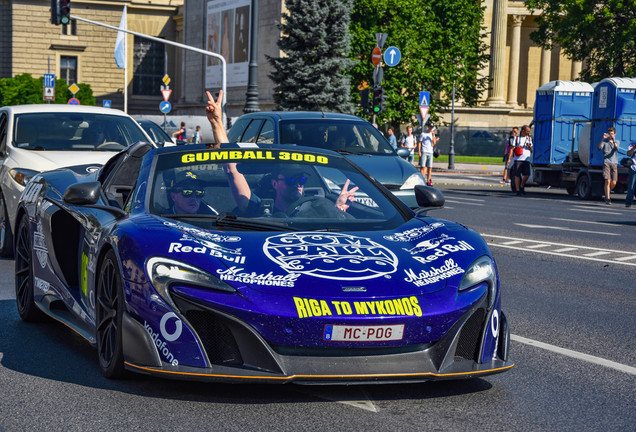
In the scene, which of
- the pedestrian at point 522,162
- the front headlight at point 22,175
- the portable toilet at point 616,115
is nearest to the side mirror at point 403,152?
the front headlight at point 22,175

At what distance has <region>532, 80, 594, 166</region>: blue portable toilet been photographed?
109ft

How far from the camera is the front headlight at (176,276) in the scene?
5078 mm

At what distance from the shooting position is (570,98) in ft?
110

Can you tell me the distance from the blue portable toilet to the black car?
56.0 feet

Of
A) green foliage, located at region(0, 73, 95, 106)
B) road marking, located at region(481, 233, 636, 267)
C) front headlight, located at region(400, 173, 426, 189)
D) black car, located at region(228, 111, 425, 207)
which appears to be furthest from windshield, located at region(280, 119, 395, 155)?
green foliage, located at region(0, 73, 95, 106)

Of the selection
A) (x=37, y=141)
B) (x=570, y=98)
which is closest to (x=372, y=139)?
(x=37, y=141)

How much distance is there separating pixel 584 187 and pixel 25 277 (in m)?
24.5

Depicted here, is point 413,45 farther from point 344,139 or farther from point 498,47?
point 344,139

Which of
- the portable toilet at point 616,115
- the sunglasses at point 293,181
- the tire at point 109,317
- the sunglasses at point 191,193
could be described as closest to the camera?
the tire at point 109,317

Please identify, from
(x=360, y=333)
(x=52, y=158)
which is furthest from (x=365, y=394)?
(x=52, y=158)

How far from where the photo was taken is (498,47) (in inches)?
3076

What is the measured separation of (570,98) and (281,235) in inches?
1150

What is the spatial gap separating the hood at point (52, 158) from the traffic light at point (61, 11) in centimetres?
2338

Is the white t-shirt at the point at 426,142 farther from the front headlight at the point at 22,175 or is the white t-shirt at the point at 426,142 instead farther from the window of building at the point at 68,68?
the window of building at the point at 68,68
